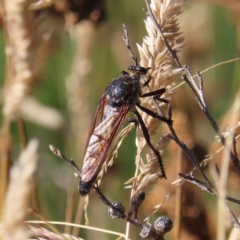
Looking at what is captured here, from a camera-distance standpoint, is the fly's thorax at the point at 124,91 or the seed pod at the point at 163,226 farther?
the fly's thorax at the point at 124,91

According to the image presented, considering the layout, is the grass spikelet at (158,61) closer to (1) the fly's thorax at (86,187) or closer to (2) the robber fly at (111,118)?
(2) the robber fly at (111,118)

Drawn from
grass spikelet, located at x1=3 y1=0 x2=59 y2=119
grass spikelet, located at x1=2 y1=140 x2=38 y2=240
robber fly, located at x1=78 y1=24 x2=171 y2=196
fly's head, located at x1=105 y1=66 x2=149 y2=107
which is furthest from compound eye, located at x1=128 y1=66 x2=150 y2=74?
grass spikelet, located at x1=2 y1=140 x2=38 y2=240

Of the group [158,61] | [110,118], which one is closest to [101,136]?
[110,118]

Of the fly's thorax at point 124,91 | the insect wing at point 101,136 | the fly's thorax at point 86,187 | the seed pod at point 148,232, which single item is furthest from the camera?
the fly's thorax at point 124,91

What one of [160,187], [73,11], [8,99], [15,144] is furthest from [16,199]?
[15,144]

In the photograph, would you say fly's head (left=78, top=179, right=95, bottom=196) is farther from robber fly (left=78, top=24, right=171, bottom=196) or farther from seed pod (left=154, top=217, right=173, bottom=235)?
seed pod (left=154, top=217, right=173, bottom=235)

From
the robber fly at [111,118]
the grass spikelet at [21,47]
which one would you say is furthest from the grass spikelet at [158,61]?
the grass spikelet at [21,47]

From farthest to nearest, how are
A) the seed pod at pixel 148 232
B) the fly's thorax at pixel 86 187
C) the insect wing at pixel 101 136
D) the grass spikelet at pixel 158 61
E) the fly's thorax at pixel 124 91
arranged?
1. the fly's thorax at pixel 124 91
2. the insect wing at pixel 101 136
3. the fly's thorax at pixel 86 187
4. the grass spikelet at pixel 158 61
5. the seed pod at pixel 148 232

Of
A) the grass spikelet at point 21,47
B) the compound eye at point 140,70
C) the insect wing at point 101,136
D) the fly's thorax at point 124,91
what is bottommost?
the insect wing at point 101,136
